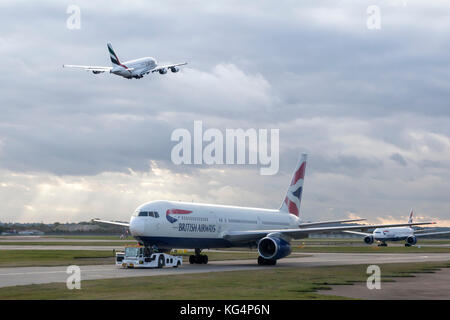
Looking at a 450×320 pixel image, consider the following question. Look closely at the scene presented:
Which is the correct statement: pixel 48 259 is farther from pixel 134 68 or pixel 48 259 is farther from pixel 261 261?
pixel 134 68

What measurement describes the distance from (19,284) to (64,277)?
394 cm

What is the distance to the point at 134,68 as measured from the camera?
180ft

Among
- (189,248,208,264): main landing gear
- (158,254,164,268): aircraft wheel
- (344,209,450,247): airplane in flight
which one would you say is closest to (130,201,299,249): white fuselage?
(189,248,208,264): main landing gear

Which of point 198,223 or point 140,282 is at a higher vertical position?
point 198,223

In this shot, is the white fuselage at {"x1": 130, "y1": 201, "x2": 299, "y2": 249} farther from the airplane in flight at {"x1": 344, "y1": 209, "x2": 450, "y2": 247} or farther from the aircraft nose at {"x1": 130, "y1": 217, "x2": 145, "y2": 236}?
the airplane in flight at {"x1": 344, "y1": 209, "x2": 450, "y2": 247}

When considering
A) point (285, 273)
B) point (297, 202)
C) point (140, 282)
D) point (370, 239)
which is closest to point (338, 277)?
point (285, 273)

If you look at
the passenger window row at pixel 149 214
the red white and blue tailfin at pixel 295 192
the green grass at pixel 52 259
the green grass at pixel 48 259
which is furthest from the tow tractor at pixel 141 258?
the red white and blue tailfin at pixel 295 192

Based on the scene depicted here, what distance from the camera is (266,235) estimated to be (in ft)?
153

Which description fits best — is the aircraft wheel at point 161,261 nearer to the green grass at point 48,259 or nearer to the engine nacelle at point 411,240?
the green grass at point 48,259

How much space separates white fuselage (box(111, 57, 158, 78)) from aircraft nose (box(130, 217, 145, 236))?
1660cm

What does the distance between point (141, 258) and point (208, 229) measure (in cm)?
816
